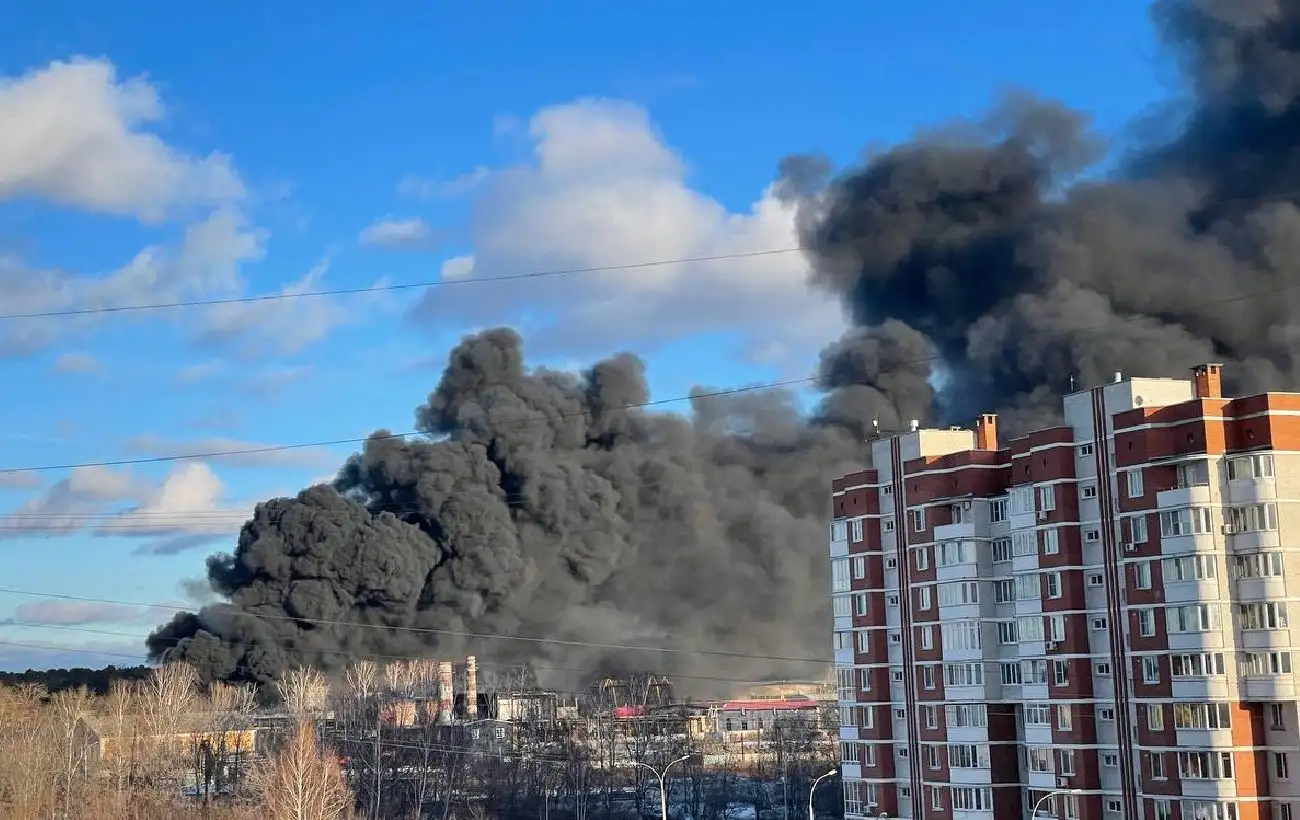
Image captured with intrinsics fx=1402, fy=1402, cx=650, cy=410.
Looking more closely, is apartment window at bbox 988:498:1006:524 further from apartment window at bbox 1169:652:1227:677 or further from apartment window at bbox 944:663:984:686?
apartment window at bbox 1169:652:1227:677

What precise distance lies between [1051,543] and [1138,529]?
2849 mm

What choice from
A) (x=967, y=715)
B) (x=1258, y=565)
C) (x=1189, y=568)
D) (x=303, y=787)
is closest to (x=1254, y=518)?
(x=1258, y=565)

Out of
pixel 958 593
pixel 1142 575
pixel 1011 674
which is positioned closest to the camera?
pixel 1142 575

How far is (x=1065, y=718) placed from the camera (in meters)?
37.7

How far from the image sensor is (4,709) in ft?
246

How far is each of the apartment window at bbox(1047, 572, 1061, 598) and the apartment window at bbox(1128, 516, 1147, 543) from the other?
2.64 meters

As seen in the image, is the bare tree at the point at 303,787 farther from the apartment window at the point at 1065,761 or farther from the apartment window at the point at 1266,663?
the apartment window at the point at 1266,663

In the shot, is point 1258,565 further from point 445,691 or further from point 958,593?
point 445,691

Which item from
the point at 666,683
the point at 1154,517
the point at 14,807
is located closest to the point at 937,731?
the point at 1154,517

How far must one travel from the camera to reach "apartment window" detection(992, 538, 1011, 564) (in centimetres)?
4119

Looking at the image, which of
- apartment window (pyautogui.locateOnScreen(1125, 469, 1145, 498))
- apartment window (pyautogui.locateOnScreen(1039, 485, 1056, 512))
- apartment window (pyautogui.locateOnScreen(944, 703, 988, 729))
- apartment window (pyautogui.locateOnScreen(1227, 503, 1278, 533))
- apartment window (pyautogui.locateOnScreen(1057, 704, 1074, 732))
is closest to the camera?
apartment window (pyautogui.locateOnScreen(1227, 503, 1278, 533))

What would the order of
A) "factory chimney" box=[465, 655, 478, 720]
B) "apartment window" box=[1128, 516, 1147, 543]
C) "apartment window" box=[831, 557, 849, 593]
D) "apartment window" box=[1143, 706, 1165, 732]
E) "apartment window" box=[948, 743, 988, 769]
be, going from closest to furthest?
"apartment window" box=[1143, 706, 1165, 732]
"apartment window" box=[1128, 516, 1147, 543]
"apartment window" box=[948, 743, 988, 769]
"apartment window" box=[831, 557, 849, 593]
"factory chimney" box=[465, 655, 478, 720]

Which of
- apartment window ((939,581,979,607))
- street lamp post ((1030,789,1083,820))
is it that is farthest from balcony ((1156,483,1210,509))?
street lamp post ((1030,789,1083,820))

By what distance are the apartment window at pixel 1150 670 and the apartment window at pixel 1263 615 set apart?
7.65 ft
